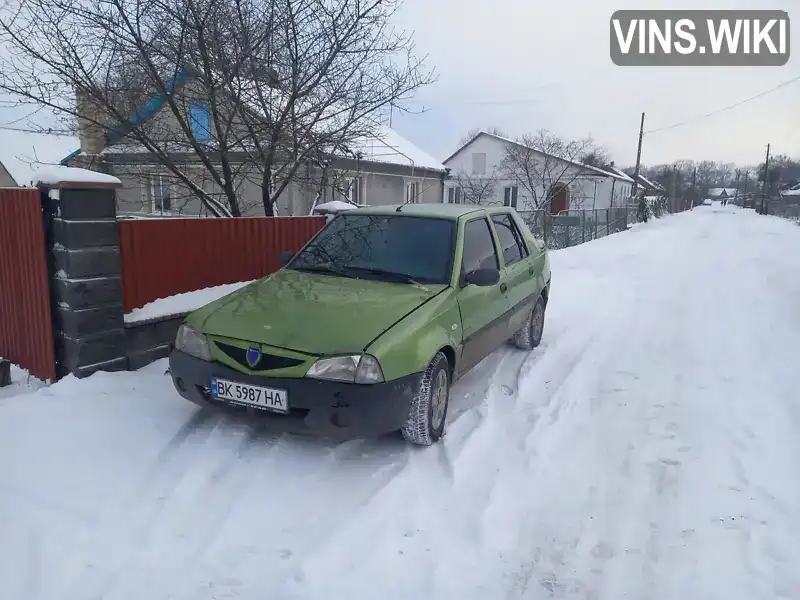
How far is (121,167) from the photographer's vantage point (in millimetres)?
8508

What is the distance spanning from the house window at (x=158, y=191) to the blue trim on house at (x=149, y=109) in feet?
2.78

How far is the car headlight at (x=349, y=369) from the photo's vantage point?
10.8 ft

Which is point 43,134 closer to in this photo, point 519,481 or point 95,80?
point 95,80

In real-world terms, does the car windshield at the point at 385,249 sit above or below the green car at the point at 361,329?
above

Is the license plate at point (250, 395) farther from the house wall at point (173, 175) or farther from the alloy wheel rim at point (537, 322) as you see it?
the house wall at point (173, 175)

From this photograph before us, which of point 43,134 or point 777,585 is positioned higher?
point 43,134

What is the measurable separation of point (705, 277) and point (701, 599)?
10487 mm

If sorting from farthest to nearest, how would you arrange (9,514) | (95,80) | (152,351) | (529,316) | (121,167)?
(121,167) < (95,80) < (529,316) < (152,351) < (9,514)

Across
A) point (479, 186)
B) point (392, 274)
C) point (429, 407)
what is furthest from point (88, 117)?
point (479, 186)

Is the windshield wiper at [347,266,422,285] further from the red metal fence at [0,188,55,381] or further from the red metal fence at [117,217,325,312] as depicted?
the red metal fence at [0,188,55,381]

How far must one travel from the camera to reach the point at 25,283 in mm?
4852

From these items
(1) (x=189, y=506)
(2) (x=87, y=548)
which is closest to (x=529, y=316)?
(1) (x=189, y=506)

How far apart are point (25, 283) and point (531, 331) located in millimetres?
4895

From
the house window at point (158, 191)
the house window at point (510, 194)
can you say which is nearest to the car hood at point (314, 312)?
the house window at point (158, 191)
